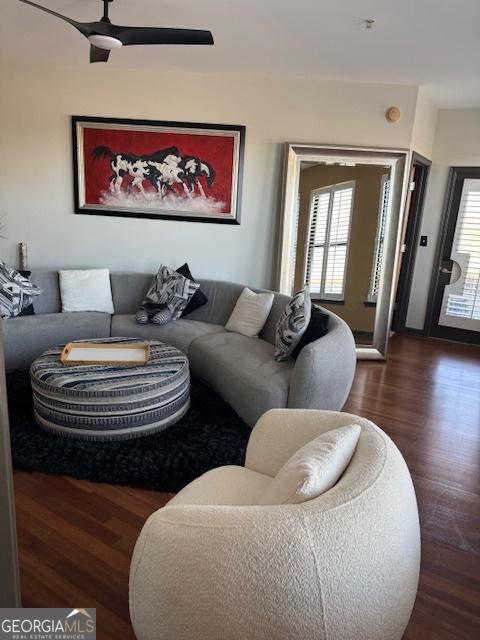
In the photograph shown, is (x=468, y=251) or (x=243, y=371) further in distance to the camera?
(x=468, y=251)

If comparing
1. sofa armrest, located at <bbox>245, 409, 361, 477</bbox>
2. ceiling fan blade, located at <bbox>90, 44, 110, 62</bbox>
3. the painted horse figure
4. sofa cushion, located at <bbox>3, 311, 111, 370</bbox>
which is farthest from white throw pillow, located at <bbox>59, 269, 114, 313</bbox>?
sofa armrest, located at <bbox>245, 409, 361, 477</bbox>

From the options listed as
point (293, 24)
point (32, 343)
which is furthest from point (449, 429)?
point (32, 343)

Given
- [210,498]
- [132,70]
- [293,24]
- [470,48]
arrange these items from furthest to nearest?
1. [132,70]
2. [470,48]
3. [293,24]
4. [210,498]

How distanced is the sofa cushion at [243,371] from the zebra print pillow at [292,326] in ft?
0.37

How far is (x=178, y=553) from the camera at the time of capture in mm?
1098

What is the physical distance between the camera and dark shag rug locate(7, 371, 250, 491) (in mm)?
2396

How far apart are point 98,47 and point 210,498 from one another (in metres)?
2.53

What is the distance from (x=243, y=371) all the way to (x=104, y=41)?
2.10m

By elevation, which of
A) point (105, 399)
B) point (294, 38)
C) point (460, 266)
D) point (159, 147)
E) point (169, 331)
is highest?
point (294, 38)

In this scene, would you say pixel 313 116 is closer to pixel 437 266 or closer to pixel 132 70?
pixel 132 70

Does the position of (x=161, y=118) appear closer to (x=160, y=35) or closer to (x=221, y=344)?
(x=160, y=35)

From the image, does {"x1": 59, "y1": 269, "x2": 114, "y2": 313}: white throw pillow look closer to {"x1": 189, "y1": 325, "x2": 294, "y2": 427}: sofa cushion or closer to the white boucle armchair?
{"x1": 189, "y1": 325, "x2": 294, "y2": 427}: sofa cushion

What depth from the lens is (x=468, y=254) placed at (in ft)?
17.1

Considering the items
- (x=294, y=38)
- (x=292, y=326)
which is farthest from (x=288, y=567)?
(x=294, y=38)
